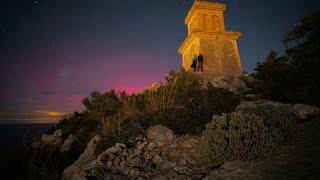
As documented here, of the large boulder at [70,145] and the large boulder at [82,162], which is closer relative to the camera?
the large boulder at [82,162]

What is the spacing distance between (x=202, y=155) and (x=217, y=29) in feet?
63.2

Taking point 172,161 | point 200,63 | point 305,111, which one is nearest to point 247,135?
point 172,161

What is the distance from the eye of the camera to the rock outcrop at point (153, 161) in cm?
Result: 464

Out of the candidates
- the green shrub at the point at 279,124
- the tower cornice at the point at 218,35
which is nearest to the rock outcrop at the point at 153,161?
the green shrub at the point at 279,124

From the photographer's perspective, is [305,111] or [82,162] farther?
[82,162]

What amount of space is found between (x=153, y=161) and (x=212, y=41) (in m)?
16.9

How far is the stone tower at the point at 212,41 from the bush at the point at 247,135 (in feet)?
46.7

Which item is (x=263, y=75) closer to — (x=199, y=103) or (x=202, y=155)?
(x=199, y=103)

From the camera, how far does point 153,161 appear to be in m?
5.28

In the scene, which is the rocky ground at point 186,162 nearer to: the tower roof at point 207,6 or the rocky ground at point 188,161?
the rocky ground at point 188,161

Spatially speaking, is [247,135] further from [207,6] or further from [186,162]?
[207,6]

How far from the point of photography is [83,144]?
9516 mm

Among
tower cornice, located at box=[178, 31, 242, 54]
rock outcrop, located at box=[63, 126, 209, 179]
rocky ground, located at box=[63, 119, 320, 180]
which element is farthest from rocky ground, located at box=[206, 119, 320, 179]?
tower cornice, located at box=[178, 31, 242, 54]

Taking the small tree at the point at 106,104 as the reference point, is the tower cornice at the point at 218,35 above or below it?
above
